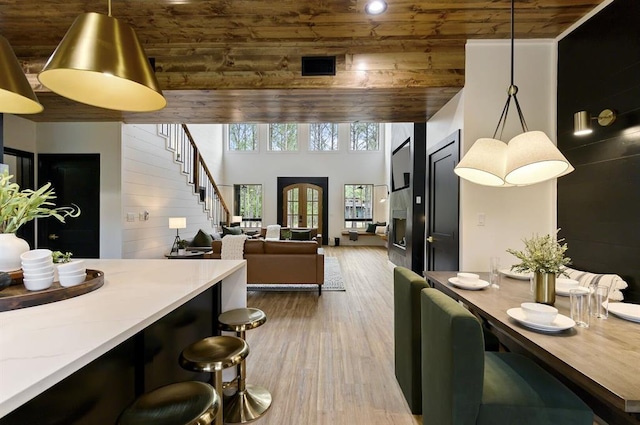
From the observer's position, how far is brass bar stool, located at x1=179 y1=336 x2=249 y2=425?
1457 mm

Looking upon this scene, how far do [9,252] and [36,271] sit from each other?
31 cm

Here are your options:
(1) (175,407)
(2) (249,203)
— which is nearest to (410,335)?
(1) (175,407)

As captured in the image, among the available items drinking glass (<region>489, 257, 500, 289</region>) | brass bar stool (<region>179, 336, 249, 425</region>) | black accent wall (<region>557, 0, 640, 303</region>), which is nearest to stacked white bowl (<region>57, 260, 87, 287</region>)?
brass bar stool (<region>179, 336, 249, 425</region>)

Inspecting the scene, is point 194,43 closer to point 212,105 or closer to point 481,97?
point 212,105

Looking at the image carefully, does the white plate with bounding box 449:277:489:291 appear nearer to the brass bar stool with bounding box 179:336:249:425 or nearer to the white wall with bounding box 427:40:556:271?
the white wall with bounding box 427:40:556:271

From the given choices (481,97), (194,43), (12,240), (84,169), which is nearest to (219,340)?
(12,240)

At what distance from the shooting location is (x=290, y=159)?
1102cm

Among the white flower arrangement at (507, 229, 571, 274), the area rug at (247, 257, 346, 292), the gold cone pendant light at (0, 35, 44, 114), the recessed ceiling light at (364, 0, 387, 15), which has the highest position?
the recessed ceiling light at (364, 0, 387, 15)

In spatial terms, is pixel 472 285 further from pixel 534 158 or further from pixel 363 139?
pixel 363 139

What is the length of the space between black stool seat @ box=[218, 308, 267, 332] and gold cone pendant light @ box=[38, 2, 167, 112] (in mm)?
1388

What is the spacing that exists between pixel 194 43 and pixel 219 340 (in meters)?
2.96

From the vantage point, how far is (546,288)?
168cm

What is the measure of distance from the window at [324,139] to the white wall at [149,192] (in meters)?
5.63

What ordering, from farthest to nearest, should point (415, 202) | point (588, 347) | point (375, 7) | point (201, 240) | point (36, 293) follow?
point (201, 240) < point (415, 202) < point (375, 7) < point (36, 293) < point (588, 347)
